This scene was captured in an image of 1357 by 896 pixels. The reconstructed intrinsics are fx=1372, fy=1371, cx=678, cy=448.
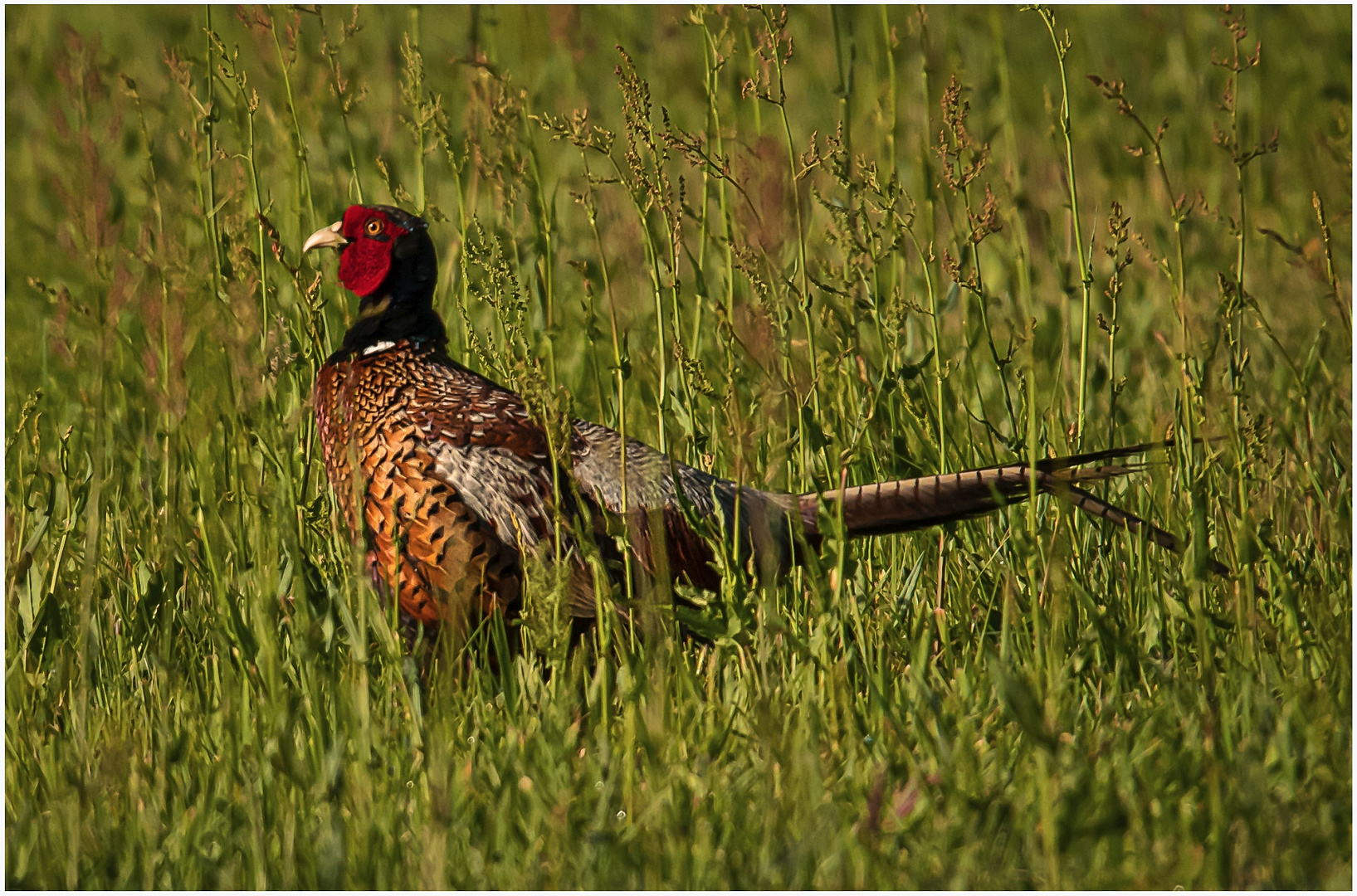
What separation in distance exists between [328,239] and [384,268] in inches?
6.2

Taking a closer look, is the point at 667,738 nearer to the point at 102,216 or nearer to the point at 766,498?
the point at 766,498

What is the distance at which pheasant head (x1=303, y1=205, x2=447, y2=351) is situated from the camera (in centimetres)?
337

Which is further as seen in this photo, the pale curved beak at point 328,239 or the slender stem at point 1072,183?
the pale curved beak at point 328,239

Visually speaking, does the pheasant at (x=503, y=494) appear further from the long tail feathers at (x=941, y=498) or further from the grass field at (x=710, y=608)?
the grass field at (x=710, y=608)

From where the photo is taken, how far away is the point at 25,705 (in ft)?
9.12

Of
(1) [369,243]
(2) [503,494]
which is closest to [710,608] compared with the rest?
(2) [503,494]

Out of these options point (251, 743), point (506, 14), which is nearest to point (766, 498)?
point (251, 743)

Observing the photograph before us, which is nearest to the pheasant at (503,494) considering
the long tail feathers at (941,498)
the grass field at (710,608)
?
the long tail feathers at (941,498)

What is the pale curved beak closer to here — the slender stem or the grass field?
the grass field

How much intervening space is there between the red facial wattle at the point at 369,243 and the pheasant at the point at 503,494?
0.10 feet

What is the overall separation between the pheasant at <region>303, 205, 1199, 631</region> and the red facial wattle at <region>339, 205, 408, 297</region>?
3 cm

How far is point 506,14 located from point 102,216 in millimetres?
5209

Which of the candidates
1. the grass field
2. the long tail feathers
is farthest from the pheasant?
the grass field

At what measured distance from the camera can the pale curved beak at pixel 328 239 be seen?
337cm
